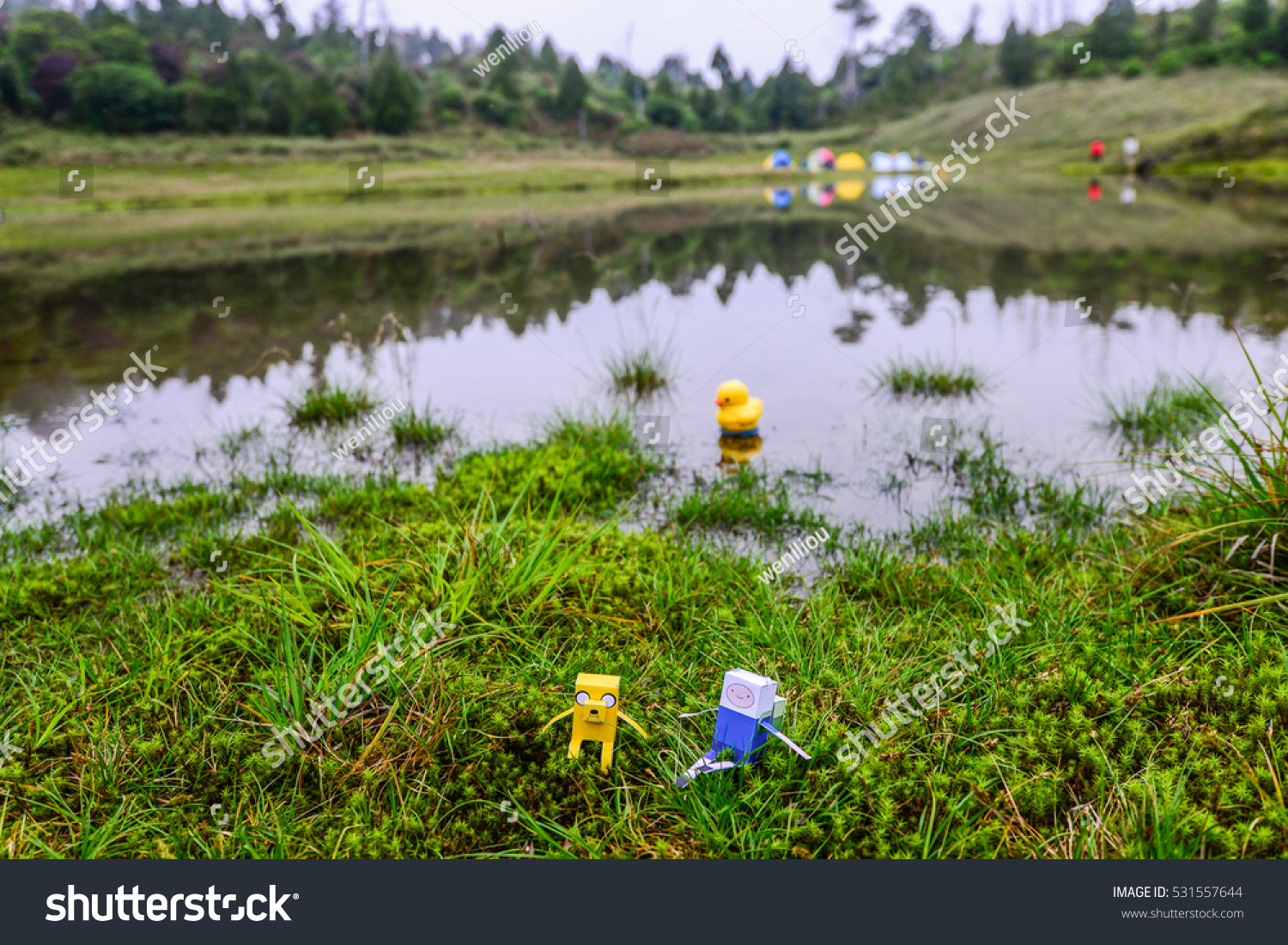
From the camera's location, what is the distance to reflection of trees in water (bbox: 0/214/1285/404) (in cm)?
897

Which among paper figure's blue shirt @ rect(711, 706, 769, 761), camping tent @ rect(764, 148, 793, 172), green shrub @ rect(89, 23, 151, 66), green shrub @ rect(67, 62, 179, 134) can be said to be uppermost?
green shrub @ rect(89, 23, 151, 66)

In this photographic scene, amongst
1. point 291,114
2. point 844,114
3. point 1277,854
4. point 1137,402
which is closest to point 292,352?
point 1137,402

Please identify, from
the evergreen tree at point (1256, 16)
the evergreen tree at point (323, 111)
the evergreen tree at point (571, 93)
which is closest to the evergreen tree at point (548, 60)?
the evergreen tree at point (571, 93)

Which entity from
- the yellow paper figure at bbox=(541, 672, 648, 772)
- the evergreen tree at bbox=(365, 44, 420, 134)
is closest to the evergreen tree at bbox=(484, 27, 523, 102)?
the evergreen tree at bbox=(365, 44, 420, 134)

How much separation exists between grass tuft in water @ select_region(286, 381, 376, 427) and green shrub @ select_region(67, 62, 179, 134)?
134 ft

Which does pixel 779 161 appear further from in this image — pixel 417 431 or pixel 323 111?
pixel 417 431

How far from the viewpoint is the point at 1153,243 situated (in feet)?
47.3

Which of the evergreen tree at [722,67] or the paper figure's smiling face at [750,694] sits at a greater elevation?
the evergreen tree at [722,67]

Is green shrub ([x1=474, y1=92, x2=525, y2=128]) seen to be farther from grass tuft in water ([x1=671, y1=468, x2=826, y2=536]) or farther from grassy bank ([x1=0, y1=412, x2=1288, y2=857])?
grassy bank ([x1=0, y1=412, x2=1288, y2=857])

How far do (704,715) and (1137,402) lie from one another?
15.9ft

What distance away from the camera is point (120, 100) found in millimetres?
37656

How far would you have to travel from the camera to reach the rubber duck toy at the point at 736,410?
564 cm

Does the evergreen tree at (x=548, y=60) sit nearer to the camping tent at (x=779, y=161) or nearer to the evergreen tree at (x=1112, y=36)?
the camping tent at (x=779, y=161)

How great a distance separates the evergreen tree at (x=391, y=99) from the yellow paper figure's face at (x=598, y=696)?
47.6m
